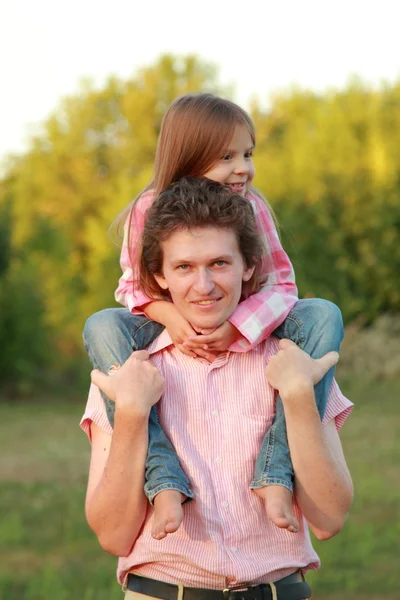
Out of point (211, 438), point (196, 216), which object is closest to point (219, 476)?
point (211, 438)

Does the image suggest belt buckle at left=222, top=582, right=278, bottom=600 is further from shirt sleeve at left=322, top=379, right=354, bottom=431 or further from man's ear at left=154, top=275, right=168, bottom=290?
man's ear at left=154, top=275, right=168, bottom=290

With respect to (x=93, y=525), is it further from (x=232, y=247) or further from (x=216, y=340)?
(x=232, y=247)

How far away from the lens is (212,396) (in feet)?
9.08

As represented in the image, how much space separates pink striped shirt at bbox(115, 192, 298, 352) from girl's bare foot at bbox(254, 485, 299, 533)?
1.35ft

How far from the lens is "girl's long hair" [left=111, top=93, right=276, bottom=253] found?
10.1 feet

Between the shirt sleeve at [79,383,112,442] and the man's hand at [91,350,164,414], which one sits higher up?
the man's hand at [91,350,164,414]

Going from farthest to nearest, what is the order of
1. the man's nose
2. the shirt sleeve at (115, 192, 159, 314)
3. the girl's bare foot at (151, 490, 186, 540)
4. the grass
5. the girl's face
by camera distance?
1. the grass
2. the girl's face
3. the shirt sleeve at (115, 192, 159, 314)
4. the man's nose
5. the girl's bare foot at (151, 490, 186, 540)

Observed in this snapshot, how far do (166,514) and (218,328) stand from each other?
53 cm

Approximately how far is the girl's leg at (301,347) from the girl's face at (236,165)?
0.43 metres

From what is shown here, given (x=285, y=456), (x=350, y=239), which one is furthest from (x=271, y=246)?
(x=350, y=239)

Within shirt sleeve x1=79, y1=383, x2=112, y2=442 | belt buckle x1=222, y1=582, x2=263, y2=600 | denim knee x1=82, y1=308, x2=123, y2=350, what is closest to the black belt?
belt buckle x1=222, y1=582, x2=263, y2=600

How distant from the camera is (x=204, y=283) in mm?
2670

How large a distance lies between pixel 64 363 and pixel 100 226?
19.8ft

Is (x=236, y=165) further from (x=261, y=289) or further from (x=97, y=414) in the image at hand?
(x=97, y=414)
